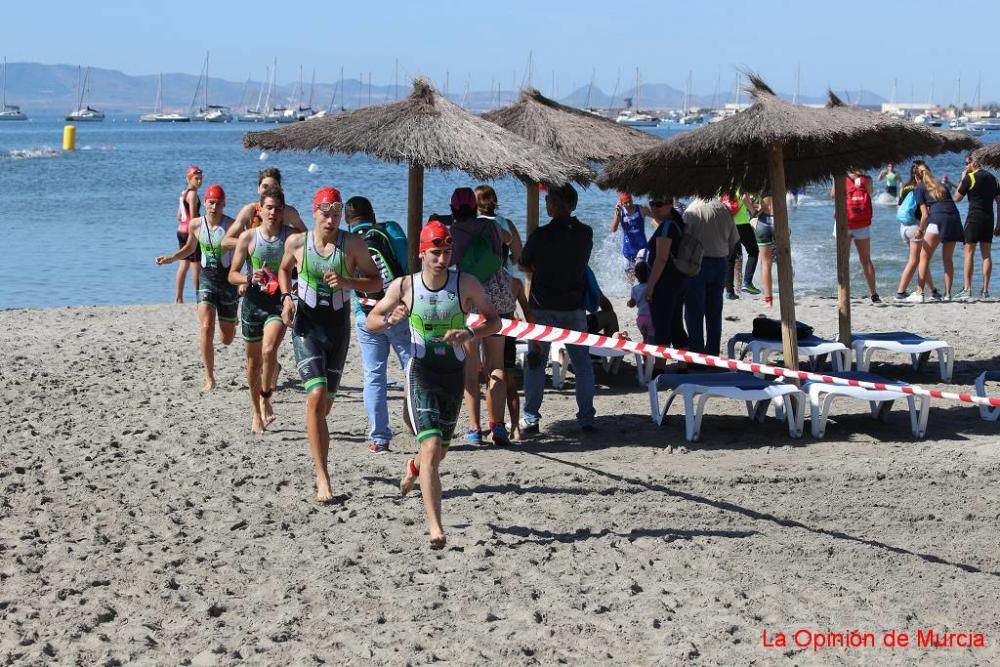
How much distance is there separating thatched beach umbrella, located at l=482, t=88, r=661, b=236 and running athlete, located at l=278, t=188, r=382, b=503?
3.92m

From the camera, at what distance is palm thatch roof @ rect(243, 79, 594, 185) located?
8.81 meters

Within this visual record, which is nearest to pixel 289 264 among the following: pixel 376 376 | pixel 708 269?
pixel 376 376

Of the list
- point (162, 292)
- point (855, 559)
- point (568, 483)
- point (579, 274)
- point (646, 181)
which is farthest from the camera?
point (162, 292)

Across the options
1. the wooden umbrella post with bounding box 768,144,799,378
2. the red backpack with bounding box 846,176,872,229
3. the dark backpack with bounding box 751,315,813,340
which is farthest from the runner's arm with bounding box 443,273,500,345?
the red backpack with bounding box 846,176,872,229

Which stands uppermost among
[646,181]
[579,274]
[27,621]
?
[646,181]

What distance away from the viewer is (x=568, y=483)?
7.69m

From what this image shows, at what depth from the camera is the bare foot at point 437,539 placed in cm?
638

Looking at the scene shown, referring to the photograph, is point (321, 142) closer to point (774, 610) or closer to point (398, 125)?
point (398, 125)

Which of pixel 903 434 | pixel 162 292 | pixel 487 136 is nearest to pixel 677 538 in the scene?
pixel 903 434

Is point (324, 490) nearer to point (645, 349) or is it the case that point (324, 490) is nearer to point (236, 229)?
point (645, 349)

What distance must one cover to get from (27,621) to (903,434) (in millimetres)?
5765

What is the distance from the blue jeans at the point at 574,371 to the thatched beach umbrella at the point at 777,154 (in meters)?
1.33

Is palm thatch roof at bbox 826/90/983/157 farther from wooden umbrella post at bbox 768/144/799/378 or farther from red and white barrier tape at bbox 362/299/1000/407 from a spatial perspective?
red and white barrier tape at bbox 362/299/1000/407

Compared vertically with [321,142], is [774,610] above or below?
below
